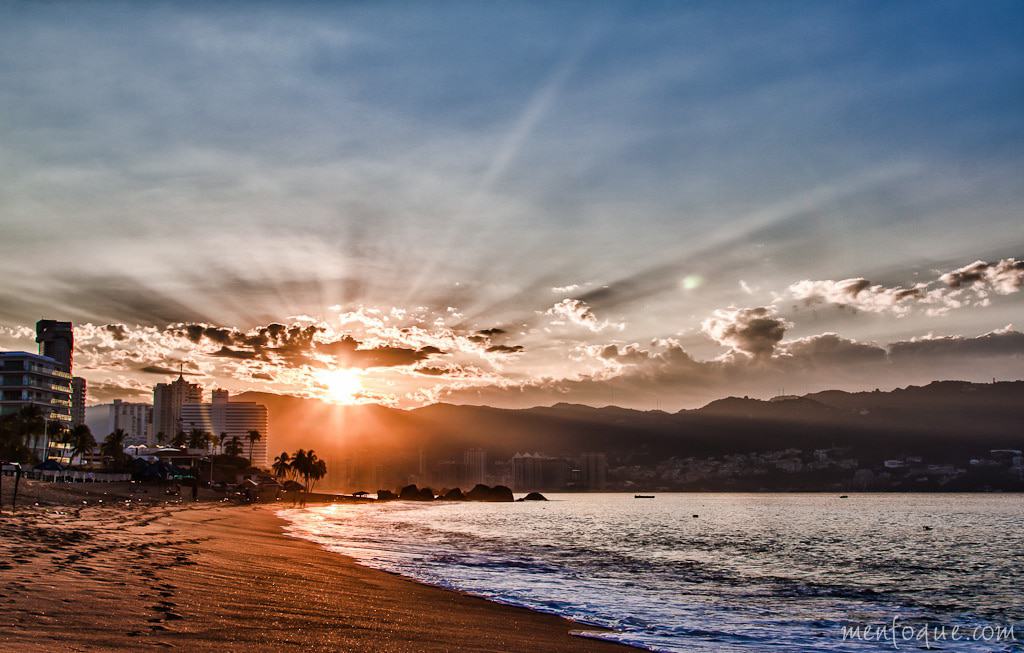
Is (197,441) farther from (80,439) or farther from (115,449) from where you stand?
(80,439)

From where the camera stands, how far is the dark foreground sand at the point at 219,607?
1014 cm

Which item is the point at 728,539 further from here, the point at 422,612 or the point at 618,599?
the point at 422,612

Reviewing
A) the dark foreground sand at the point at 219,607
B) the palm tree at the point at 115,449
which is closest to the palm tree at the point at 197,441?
the palm tree at the point at 115,449

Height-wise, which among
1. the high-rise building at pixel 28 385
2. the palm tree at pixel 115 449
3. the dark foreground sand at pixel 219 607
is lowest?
the palm tree at pixel 115 449

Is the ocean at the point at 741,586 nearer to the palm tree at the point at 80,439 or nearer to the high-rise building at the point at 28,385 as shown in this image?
the palm tree at the point at 80,439

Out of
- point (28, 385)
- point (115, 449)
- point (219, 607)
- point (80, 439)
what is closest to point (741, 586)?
point (219, 607)

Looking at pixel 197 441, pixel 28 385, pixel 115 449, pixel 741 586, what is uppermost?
pixel 28 385

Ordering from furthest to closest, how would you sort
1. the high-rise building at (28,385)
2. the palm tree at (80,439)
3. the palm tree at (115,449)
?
1. the high-rise building at (28,385)
2. the palm tree at (115,449)
3. the palm tree at (80,439)

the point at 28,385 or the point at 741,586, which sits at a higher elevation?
the point at 28,385

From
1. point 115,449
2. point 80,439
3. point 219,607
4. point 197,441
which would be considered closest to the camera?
point 219,607

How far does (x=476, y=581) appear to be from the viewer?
82.2 ft

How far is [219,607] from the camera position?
1311 cm

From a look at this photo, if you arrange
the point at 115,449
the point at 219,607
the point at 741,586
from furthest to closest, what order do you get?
the point at 115,449
the point at 741,586
the point at 219,607

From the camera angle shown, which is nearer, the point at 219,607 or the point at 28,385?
the point at 219,607
